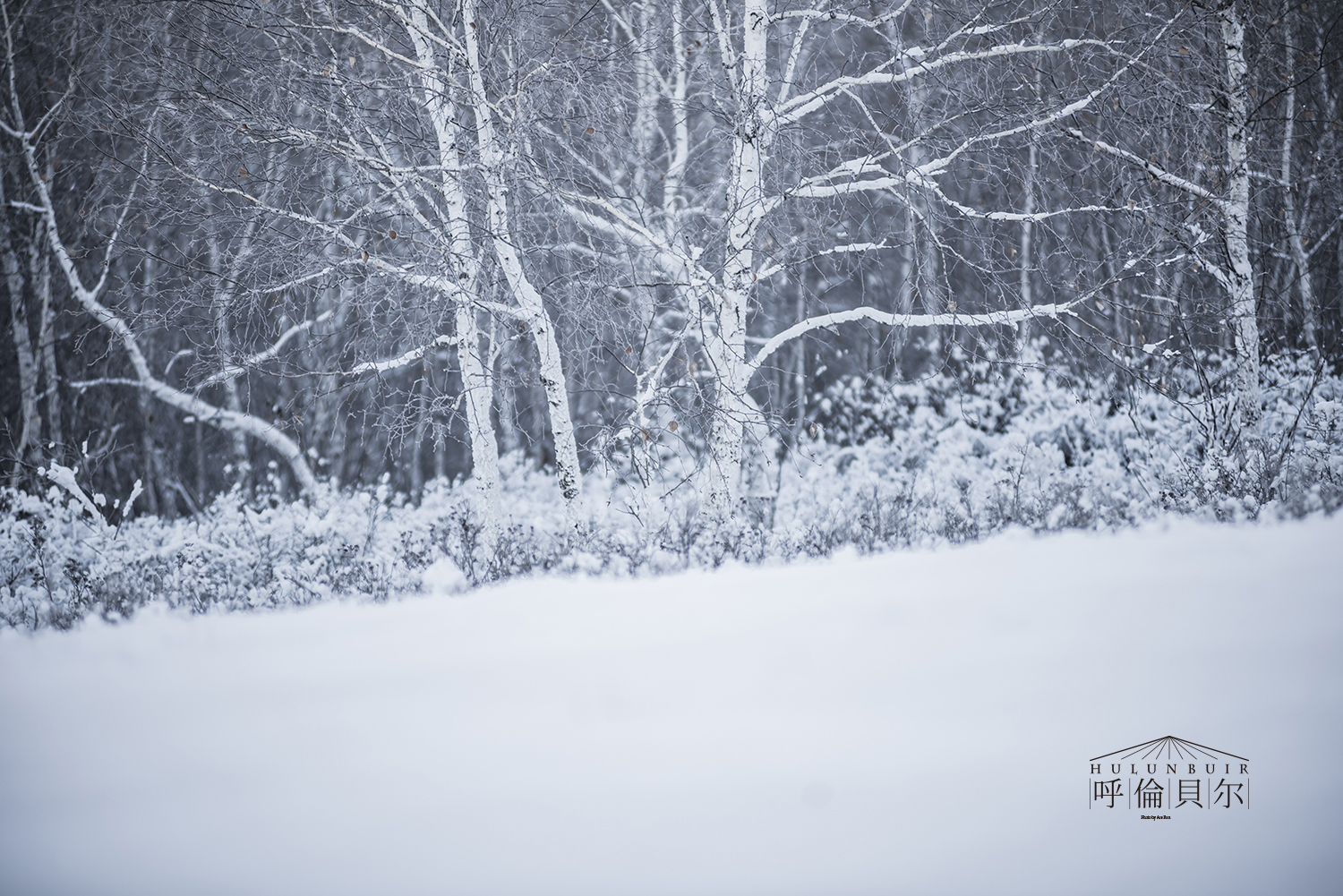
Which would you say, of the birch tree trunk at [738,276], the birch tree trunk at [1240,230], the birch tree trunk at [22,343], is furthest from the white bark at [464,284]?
the birch tree trunk at [22,343]

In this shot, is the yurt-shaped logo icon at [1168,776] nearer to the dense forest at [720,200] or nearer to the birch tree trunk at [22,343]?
the dense forest at [720,200]

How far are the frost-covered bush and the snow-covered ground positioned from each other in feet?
3.72

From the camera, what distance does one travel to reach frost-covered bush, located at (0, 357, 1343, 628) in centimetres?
600

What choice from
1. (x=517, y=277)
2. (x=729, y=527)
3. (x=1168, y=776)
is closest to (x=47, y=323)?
(x=517, y=277)

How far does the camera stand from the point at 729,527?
248 inches

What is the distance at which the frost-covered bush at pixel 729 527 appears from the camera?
600 cm

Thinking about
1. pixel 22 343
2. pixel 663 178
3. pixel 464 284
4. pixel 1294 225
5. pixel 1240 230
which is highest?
pixel 663 178

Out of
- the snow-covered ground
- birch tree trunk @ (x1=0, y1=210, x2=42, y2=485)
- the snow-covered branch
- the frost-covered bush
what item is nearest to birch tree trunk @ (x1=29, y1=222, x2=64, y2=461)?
birch tree trunk @ (x1=0, y1=210, x2=42, y2=485)

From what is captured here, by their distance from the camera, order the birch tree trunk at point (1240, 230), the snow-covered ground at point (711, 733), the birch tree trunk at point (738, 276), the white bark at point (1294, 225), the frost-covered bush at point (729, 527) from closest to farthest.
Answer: the snow-covered ground at point (711, 733) < the frost-covered bush at point (729, 527) < the birch tree trunk at point (738, 276) < the birch tree trunk at point (1240, 230) < the white bark at point (1294, 225)

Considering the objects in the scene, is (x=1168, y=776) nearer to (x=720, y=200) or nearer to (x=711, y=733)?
(x=711, y=733)

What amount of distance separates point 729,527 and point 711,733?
289 cm

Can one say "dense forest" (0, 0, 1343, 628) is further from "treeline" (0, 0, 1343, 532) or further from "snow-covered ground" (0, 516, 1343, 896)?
"snow-covered ground" (0, 516, 1343, 896)

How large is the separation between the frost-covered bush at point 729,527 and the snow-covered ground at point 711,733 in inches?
44.6

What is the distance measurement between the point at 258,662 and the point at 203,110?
15.0 feet
